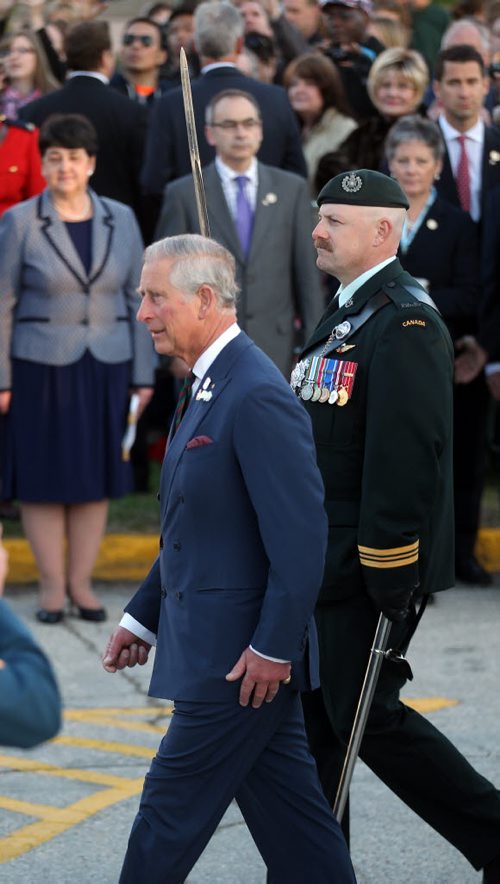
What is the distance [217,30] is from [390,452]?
16.6 ft

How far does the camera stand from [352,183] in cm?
441

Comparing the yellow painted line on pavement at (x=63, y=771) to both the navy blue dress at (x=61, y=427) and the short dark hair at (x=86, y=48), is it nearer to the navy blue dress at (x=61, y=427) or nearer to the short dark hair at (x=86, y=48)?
the navy blue dress at (x=61, y=427)

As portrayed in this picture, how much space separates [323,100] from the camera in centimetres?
988

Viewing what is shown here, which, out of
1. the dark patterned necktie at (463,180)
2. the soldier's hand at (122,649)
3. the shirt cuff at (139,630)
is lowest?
the soldier's hand at (122,649)

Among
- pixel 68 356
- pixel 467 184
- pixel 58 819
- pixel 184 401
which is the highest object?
pixel 184 401

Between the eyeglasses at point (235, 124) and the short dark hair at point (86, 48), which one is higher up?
the short dark hair at point (86, 48)

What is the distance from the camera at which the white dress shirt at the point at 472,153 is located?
28.9 feet

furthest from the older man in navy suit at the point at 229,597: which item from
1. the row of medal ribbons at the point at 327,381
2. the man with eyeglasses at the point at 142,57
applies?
the man with eyeglasses at the point at 142,57

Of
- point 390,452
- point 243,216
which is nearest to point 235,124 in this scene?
point 243,216

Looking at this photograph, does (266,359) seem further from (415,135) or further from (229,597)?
(415,135)

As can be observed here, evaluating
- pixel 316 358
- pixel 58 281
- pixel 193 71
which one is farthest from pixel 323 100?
pixel 316 358

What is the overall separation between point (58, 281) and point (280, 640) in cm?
417

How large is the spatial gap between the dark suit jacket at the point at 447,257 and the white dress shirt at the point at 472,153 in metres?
0.54

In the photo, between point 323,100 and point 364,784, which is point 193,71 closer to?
point 323,100
